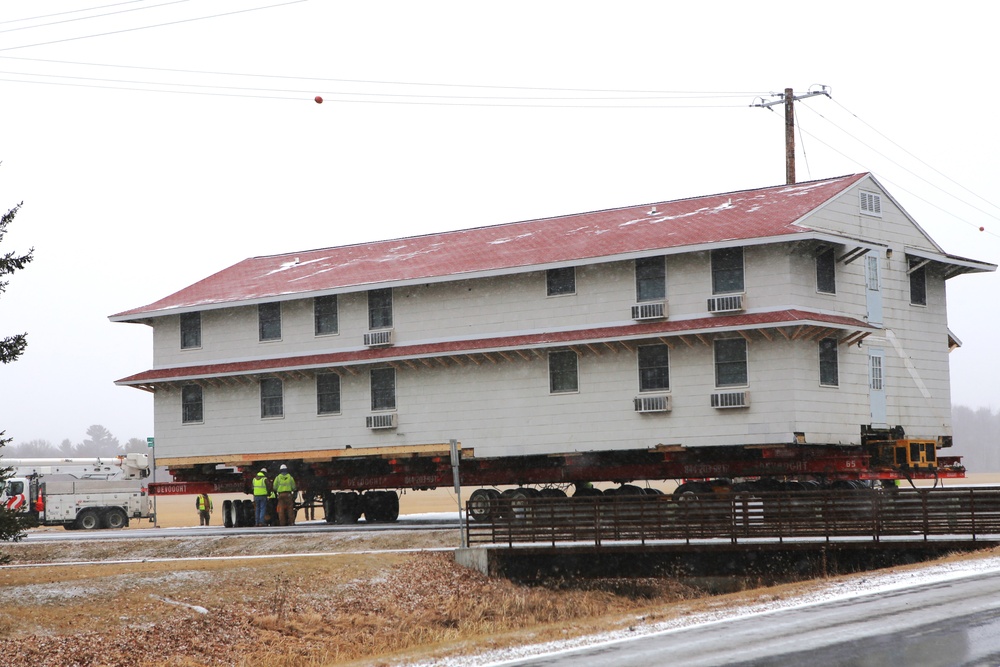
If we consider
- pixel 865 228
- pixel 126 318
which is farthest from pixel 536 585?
pixel 126 318

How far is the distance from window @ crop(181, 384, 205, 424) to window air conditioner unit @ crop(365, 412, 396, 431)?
6802mm

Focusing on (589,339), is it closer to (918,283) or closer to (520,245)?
(520,245)

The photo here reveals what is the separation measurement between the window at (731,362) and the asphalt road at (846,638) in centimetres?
1455

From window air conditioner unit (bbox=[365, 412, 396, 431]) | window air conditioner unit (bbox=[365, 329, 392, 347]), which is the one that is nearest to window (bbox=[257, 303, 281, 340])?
window air conditioner unit (bbox=[365, 329, 392, 347])

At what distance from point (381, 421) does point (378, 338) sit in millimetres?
2581

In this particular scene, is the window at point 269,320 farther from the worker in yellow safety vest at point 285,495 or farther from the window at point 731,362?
the window at point 731,362

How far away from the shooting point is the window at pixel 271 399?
130 ft

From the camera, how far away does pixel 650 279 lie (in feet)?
111

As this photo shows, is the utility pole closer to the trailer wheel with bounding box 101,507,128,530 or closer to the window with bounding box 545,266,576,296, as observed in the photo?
the window with bounding box 545,266,576,296

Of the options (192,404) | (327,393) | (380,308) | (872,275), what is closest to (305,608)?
(327,393)

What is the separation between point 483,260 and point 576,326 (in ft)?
13.5

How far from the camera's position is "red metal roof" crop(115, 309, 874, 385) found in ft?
103

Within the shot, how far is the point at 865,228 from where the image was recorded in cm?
3469

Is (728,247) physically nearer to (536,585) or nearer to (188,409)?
(536,585)
